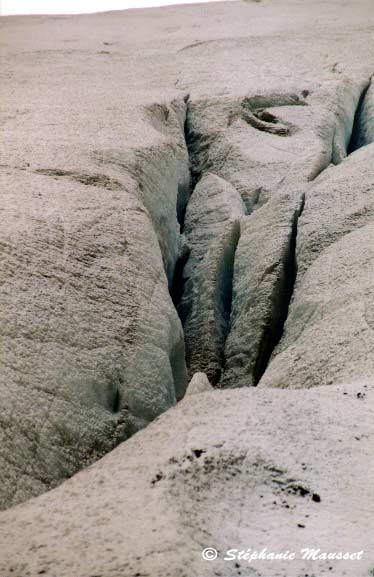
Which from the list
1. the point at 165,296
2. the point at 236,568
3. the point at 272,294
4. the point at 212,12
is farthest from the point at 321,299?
the point at 212,12

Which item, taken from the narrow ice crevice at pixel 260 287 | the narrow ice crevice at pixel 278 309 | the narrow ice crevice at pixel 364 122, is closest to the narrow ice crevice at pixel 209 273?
the narrow ice crevice at pixel 260 287

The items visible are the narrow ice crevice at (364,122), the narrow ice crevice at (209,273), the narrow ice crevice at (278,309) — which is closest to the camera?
the narrow ice crevice at (278,309)

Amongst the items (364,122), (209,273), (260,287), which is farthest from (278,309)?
(364,122)

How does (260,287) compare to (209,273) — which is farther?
(209,273)

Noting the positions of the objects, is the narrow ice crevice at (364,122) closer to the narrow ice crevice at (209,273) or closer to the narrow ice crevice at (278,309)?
the narrow ice crevice at (209,273)

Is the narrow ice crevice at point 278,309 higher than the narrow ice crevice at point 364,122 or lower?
lower

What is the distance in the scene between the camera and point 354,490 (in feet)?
6.40

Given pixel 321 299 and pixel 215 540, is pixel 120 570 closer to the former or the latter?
pixel 215 540

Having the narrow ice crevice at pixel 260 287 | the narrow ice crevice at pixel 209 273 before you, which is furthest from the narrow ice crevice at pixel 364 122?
the narrow ice crevice at pixel 260 287

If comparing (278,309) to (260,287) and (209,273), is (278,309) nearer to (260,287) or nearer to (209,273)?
(260,287)

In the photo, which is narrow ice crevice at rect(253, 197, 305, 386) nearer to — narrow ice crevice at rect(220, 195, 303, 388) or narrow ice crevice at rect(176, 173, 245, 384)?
narrow ice crevice at rect(220, 195, 303, 388)

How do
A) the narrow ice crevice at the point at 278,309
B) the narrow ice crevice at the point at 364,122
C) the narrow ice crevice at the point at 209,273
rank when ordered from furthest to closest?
the narrow ice crevice at the point at 364,122 < the narrow ice crevice at the point at 209,273 < the narrow ice crevice at the point at 278,309

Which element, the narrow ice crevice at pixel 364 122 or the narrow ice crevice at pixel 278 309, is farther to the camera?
the narrow ice crevice at pixel 364 122

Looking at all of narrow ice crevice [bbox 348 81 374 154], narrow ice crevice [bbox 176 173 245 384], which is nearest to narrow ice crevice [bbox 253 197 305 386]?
narrow ice crevice [bbox 176 173 245 384]
